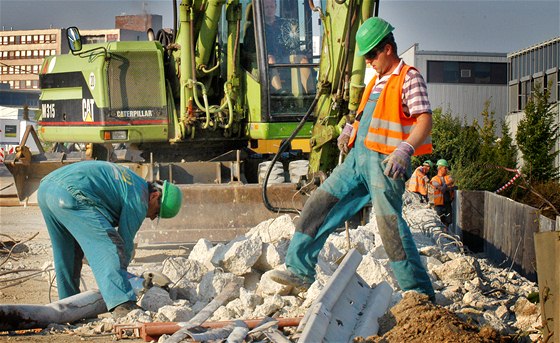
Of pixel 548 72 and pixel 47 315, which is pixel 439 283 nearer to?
pixel 47 315

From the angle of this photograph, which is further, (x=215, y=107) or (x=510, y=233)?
(x=215, y=107)

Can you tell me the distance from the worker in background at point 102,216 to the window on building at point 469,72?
146ft

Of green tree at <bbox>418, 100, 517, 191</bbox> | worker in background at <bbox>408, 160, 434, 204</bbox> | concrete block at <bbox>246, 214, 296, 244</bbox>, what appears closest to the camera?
concrete block at <bbox>246, 214, 296, 244</bbox>

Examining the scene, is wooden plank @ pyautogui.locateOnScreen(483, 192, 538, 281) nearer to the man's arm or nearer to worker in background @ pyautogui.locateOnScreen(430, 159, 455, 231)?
worker in background @ pyautogui.locateOnScreen(430, 159, 455, 231)

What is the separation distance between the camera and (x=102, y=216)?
707 cm

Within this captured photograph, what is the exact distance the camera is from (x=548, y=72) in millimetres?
38562

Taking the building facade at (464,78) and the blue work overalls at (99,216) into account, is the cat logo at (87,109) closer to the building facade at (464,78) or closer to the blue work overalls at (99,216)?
the blue work overalls at (99,216)

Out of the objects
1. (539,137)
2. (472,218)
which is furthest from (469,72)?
(472,218)

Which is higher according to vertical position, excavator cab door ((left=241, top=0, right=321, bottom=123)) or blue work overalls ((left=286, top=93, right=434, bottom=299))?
excavator cab door ((left=241, top=0, right=321, bottom=123))

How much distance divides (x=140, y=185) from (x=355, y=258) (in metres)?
1.74

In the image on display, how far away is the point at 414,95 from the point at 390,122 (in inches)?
10.1

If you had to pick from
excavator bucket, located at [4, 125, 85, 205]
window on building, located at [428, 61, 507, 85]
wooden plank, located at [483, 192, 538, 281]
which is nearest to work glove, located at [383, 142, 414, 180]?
wooden plank, located at [483, 192, 538, 281]

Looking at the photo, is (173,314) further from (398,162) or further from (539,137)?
(539,137)

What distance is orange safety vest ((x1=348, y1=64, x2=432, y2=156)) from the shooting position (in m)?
6.64
